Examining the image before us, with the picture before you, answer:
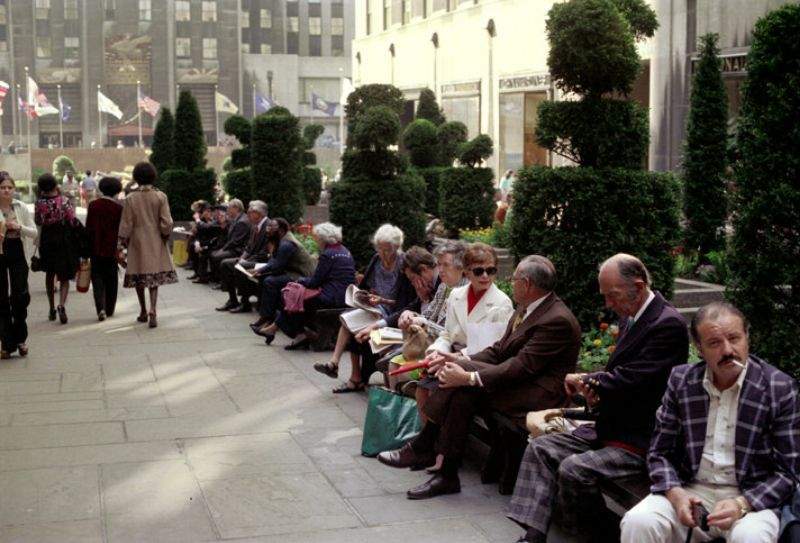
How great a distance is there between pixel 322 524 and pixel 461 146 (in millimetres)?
15980

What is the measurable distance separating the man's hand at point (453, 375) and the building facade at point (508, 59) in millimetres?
8919

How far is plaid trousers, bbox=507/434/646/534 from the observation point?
5.62m

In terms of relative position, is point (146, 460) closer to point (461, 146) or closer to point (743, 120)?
point (743, 120)

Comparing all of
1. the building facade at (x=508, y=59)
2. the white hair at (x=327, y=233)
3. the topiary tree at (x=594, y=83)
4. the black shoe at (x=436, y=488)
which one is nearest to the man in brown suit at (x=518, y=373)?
the black shoe at (x=436, y=488)

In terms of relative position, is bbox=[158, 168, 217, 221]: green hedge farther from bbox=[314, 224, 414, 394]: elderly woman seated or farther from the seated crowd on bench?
the seated crowd on bench

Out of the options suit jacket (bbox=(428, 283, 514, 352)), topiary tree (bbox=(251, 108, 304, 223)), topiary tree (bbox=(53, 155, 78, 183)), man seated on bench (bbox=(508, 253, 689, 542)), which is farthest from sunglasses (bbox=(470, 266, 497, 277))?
topiary tree (bbox=(53, 155, 78, 183))

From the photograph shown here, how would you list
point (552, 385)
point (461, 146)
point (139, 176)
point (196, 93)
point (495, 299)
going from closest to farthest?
point (552, 385)
point (495, 299)
point (139, 176)
point (461, 146)
point (196, 93)

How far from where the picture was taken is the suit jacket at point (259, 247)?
14953 mm

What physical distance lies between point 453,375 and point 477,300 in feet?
3.20

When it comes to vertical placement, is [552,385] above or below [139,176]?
below

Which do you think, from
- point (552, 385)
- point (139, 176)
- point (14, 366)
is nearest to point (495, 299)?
point (552, 385)

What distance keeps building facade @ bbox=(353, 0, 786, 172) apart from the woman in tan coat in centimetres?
547

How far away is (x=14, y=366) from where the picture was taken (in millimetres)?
11453

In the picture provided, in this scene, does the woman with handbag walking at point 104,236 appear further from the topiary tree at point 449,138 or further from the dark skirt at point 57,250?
Answer: the topiary tree at point 449,138
